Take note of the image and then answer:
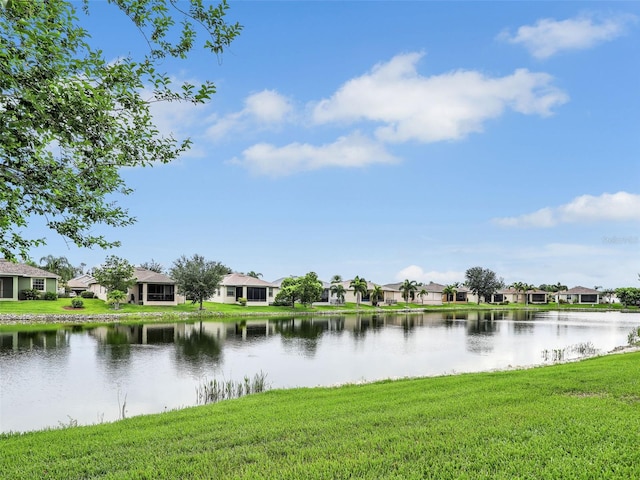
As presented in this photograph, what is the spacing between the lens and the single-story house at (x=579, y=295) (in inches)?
4338

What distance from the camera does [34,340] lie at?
27734 mm

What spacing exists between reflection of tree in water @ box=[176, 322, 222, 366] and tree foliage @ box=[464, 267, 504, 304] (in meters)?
88.0

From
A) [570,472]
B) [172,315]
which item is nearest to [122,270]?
[172,315]

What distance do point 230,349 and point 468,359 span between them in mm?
13806

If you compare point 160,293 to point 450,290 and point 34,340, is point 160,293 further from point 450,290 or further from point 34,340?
point 450,290

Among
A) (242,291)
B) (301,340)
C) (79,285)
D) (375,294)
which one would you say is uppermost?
(79,285)

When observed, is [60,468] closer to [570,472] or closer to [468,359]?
[570,472]

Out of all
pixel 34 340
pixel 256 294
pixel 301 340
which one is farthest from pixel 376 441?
pixel 256 294

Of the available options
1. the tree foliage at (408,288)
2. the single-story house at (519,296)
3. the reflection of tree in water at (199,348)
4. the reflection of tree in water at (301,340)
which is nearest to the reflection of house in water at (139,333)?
the reflection of tree in water at (199,348)

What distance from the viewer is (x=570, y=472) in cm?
512

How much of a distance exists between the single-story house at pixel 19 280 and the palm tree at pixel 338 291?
43566 millimetres

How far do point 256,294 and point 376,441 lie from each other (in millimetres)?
61010

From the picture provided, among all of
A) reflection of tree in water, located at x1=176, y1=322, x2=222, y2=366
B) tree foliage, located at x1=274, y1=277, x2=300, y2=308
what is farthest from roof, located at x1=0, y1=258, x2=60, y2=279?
tree foliage, located at x1=274, y1=277, x2=300, y2=308

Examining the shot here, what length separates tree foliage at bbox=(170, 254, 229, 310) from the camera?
5272 cm
